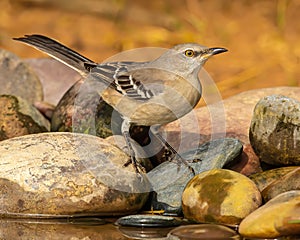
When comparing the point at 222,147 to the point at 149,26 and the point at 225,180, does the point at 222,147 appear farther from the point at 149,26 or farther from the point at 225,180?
the point at 149,26

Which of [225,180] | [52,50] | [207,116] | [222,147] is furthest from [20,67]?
[225,180]

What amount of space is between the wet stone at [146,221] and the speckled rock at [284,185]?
67 centimetres

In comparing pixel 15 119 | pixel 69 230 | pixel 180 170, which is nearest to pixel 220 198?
pixel 180 170

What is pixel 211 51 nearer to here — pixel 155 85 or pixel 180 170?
pixel 155 85

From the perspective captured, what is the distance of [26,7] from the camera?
12.2 metres

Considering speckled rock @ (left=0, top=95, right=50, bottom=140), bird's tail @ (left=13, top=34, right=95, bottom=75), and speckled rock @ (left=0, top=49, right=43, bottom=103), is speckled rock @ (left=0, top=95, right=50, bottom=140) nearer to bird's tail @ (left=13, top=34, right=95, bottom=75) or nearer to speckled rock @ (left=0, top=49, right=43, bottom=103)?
bird's tail @ (left=13, top=34, right=95, bottom=75)

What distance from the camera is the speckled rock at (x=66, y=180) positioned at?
623 centimetres

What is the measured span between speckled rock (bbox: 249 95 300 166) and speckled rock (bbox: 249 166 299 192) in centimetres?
12

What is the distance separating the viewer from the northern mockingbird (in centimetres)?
660

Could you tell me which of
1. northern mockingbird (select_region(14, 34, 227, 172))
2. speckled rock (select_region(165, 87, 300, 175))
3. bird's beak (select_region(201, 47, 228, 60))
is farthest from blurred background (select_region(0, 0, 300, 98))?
bird's beak (select_region(201, 47, 228, 60))

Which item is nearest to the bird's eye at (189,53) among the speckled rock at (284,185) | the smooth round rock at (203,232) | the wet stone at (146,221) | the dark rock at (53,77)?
the speckled rock at (284,185)

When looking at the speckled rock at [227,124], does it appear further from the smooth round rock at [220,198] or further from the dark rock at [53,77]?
the dark rock at [53,77]

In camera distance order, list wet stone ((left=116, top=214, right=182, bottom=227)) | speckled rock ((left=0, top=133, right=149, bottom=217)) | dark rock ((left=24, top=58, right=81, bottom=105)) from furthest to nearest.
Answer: dark rock ((left=24, top=58, right=81, bottom=105)) < speckled rock ((left=0, top=133, right=149, bottom=217)) < wet stone ((left=116, top=214, right=182, bottom=227))

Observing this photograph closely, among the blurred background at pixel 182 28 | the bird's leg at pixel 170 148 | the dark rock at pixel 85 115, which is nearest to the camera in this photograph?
the bird's leg at pixel 170 148
